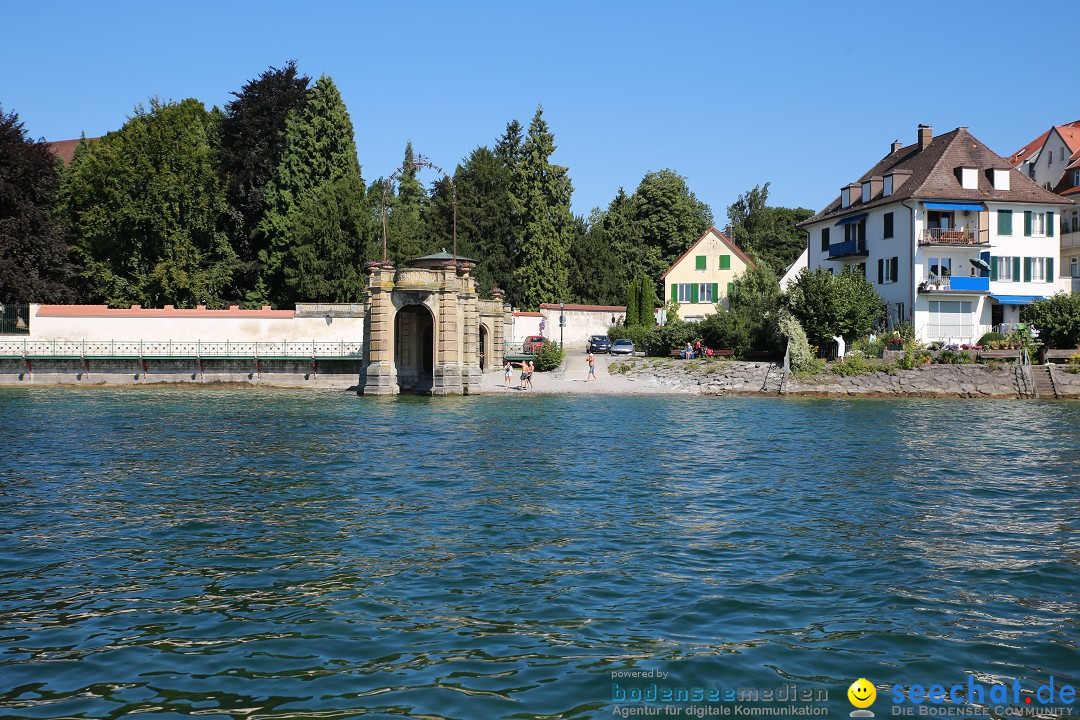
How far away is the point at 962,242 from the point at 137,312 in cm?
5168

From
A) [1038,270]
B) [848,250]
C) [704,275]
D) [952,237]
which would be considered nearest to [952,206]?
[952,237]

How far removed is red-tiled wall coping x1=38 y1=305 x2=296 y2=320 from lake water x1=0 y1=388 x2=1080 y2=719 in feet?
92.9

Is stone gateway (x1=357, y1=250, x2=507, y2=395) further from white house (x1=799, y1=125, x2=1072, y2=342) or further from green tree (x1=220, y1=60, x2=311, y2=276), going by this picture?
white house (x1=799, y1=125, x2=1072, y2=342)

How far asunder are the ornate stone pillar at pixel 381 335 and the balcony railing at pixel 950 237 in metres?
33.1

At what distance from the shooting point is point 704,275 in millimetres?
75500

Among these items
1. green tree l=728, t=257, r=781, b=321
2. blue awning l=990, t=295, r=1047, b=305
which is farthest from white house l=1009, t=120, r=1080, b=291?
green tree l=728, t=257, r=781, b=321

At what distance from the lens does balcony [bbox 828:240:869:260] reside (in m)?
61.7

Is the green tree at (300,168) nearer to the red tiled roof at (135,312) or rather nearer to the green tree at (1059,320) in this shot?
the red tiled roof at (135,312)

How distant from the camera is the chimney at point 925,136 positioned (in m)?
62.3

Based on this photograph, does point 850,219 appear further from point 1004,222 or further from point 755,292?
point 1004,222

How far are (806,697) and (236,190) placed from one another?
6864 centimetres

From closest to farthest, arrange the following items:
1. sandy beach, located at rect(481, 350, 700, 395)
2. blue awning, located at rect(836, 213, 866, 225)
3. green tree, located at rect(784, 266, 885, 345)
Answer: sandy beach, located at rect(481, 350, 700, 395) < green tree, located at rect(784, 266, 885, 345) < blue awning, located at rect(836, 213, 866, 225)

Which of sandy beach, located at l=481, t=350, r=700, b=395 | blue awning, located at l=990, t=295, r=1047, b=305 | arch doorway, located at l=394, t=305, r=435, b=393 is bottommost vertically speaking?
sandy beach, located at l=481, t=350, r=700, b=395

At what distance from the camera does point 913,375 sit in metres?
49.7
